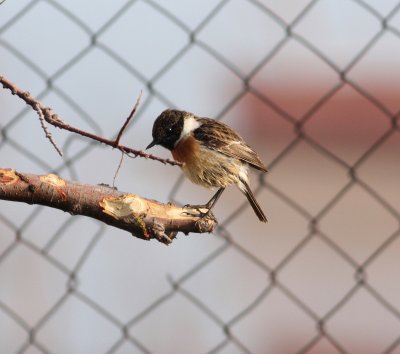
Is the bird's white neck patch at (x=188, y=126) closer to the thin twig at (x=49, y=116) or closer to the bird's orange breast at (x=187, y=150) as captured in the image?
the bird's orange breast at (x=187, y=150)

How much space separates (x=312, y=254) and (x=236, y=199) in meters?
1.49

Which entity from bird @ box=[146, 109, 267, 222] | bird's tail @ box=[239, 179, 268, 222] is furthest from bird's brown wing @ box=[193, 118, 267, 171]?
bird's tail @ box=[239, 179, 268, 222]

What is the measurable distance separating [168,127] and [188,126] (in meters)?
0.10

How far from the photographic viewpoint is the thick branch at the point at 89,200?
164cm

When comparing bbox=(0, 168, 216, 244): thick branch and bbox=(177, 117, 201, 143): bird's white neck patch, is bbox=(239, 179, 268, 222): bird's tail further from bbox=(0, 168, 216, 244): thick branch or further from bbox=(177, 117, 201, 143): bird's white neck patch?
bbox=(0, 168, 216, 244): thick branch

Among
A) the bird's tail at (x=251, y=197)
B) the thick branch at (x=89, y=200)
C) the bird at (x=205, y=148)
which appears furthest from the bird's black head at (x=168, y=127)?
the thick branch at (x=89, y=200)

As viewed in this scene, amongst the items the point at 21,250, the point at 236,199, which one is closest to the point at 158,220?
the point at 21,250

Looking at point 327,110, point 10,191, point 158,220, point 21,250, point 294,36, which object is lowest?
point 21,250

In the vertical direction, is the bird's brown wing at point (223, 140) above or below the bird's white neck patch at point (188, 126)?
above

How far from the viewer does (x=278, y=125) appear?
13992 mm

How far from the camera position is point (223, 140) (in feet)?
11.1

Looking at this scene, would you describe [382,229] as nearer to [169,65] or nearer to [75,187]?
[169,65]

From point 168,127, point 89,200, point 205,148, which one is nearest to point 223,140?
point 205,148

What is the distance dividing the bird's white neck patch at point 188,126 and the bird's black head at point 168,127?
1cm
